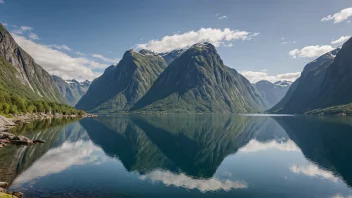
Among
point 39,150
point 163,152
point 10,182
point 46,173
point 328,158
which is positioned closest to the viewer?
point 10,182

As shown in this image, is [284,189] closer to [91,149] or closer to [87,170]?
[87,170]

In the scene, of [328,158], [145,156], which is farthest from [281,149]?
[145,156]

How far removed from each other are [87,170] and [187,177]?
2422 centimetres

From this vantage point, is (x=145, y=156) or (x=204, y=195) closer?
(x=204, y=195)

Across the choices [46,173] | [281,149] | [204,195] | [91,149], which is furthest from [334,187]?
[91,149]

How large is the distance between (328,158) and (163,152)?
49854mm

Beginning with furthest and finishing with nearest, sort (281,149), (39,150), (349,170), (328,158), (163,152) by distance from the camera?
(281,149) < (163,152) < (39,150) < (328,158) < (349,170)

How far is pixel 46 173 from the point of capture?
191ft

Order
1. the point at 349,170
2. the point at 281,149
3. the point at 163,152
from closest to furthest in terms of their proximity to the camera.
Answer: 1. the point at 349,170
2. the point at 163,152
3. the point at 281,149

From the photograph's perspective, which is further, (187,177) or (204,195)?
(187,177)

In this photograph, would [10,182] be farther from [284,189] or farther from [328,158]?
[328,158]

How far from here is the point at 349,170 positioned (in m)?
63.5

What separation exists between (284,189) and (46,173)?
49.2 meters

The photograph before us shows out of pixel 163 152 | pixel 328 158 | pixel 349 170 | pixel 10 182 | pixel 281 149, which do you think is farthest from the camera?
pixel 281 149
